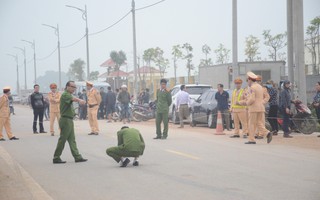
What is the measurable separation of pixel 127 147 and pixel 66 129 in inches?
79.8

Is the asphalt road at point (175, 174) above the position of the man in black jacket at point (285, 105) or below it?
below

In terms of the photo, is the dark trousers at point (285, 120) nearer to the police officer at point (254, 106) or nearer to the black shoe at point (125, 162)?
the police officer at point (254, 106)

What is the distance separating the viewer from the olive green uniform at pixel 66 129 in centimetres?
1288

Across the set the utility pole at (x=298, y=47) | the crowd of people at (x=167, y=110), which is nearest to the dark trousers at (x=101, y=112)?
the crowd of people at (x=167, y=110)

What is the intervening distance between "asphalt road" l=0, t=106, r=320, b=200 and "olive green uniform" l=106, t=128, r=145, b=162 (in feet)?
0.97

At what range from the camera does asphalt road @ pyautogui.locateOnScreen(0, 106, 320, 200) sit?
28.7 feet

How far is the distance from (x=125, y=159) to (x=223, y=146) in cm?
466

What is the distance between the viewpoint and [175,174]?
10.6m

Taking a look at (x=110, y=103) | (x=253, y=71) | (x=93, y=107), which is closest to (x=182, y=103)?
(x=93, y=107)

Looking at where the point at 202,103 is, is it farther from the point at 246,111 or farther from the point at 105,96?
the point at 105,96

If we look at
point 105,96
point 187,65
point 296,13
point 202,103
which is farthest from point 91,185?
point 187,65

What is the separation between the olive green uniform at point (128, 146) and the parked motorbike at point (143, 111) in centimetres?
1982

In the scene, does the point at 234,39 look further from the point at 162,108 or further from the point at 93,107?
the point at 162,108

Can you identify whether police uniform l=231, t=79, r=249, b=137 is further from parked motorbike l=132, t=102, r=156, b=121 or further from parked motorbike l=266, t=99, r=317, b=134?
parked motorbike l=132, t=102, r=156, b=121
